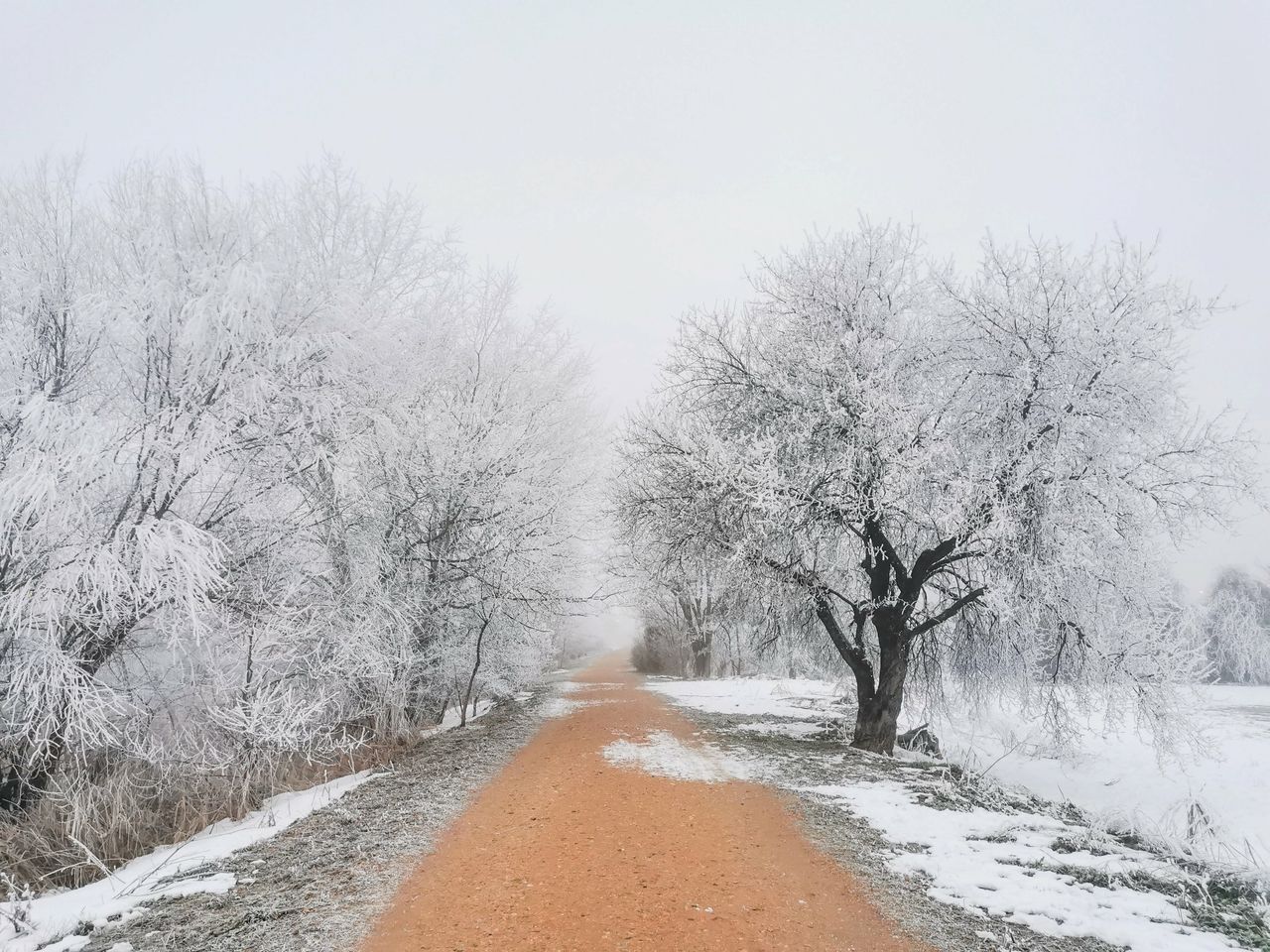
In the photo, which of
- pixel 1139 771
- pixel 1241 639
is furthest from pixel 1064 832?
pixel 1241 639

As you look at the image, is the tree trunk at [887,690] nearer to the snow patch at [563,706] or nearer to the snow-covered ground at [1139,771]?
the snow-covered ground at [1139,771]

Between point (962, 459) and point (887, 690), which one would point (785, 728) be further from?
point (962, 459)

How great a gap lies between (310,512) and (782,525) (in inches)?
271

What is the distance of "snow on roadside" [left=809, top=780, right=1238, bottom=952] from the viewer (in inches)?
160

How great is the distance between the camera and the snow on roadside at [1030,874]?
4066 mm

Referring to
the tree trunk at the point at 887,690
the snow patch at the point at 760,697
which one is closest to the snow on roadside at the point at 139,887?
the tree trunk at the point at 887,690

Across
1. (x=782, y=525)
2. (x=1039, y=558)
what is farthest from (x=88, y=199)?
(x=1039, y=558)

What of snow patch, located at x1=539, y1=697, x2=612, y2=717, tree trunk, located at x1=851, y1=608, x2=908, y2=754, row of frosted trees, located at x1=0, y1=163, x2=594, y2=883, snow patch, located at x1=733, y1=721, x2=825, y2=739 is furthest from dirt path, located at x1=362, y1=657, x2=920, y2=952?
snow patch, located at x1=539, y1=697, x2=612, y2=717

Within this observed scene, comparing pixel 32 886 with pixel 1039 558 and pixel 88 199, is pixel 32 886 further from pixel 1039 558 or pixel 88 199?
pixel 1039 558

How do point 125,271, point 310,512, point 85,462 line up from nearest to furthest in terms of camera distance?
1. point 85,462
2. point 125,271
3. point 310,512

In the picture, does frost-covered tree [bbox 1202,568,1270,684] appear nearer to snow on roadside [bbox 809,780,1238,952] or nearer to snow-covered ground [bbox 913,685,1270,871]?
snow-covered ground [bbox 913,685,1270,871]

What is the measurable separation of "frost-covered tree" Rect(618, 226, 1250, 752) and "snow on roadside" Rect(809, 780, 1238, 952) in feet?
11.2

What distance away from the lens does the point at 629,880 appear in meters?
4.86

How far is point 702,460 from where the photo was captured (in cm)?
971
